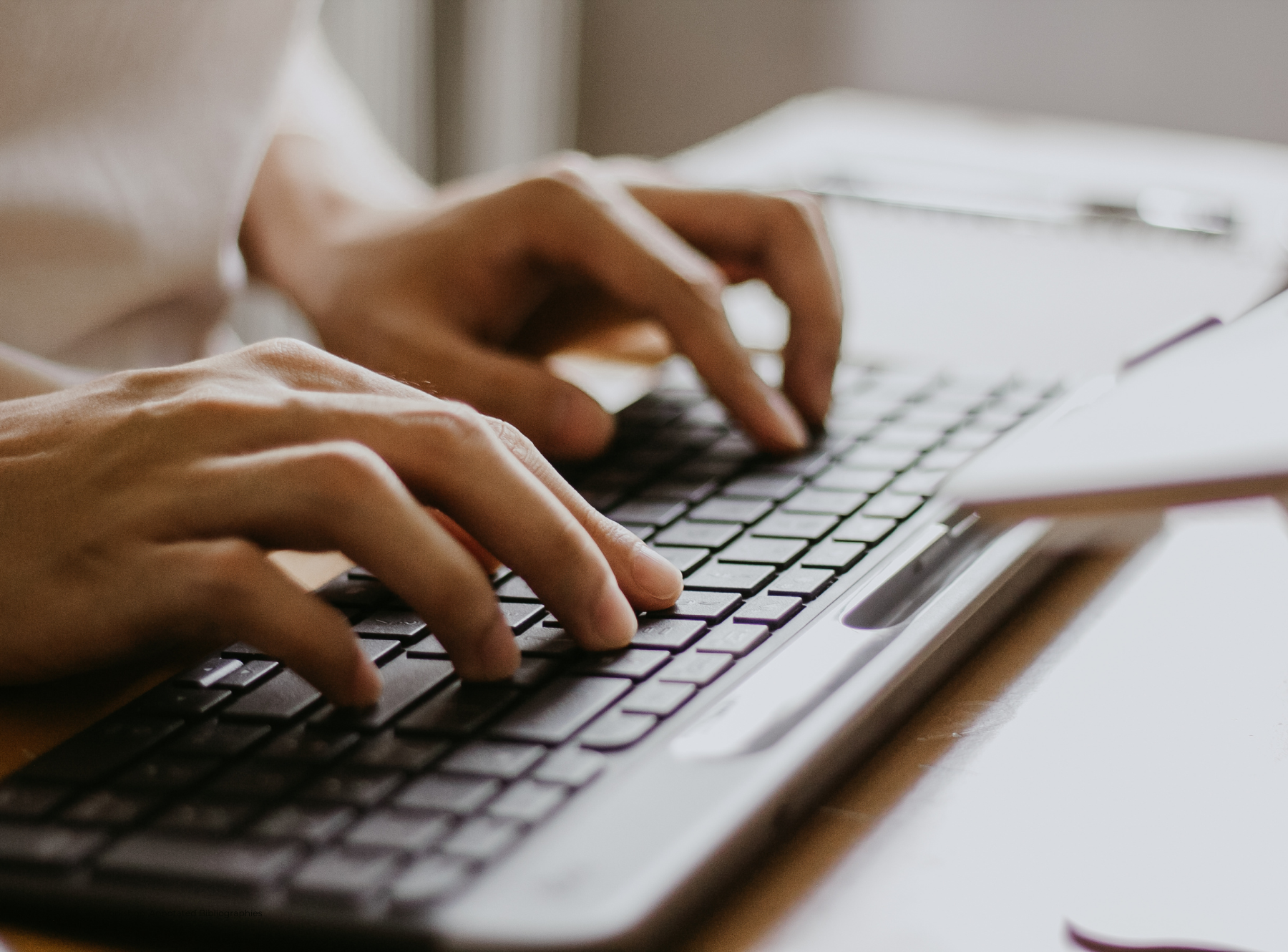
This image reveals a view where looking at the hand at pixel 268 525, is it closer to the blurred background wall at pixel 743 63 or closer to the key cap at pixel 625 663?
the key cap at pixel 625 663

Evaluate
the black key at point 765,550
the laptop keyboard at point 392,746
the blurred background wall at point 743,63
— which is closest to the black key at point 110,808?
the laptop keyboard at point 392,746

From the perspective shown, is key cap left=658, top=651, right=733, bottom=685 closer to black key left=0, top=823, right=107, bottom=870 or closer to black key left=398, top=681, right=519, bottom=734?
black key left=398, top=681, right=519, bottom=734

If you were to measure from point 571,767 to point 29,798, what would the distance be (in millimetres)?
134

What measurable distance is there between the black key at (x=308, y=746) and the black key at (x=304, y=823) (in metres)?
0.02

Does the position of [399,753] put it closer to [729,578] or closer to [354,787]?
[354,787]

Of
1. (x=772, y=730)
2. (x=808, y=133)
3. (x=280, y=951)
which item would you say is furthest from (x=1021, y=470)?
(x=808, y=133)

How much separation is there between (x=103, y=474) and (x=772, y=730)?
0.69 feet

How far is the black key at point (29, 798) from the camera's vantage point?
12.8 inches

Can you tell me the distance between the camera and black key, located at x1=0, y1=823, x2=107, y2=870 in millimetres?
304

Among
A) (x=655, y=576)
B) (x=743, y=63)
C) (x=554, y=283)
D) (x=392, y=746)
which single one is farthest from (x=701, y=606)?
(x=743, y=63)

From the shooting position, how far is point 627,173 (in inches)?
31.3

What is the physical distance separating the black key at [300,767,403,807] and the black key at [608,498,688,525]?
7.8 inches

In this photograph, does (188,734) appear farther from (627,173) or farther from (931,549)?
(627,173)

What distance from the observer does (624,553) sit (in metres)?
0.42
